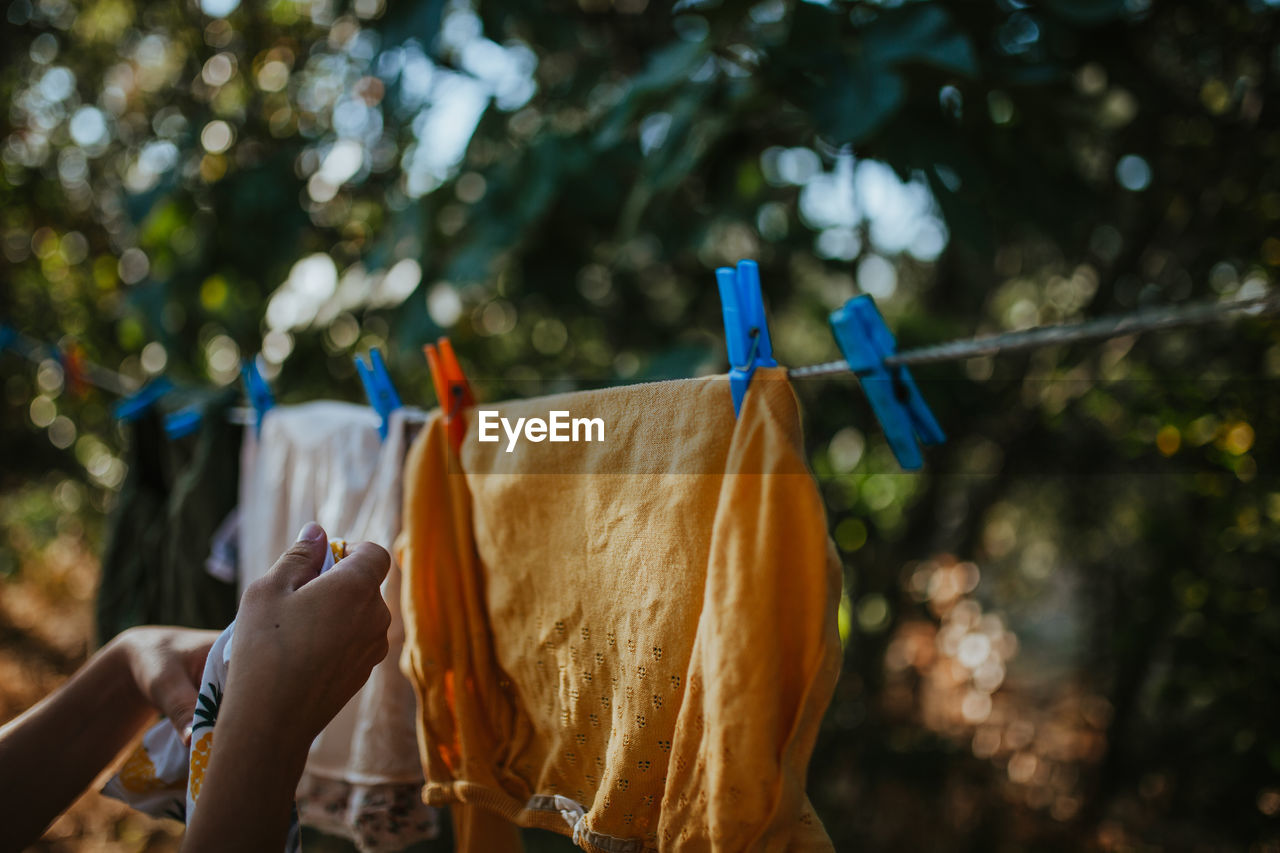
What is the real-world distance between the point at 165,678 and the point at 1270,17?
202 centimetres

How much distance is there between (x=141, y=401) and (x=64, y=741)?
0.74 metres

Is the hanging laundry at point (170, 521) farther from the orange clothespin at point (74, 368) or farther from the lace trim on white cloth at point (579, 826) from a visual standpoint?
the lace trim on white cloth at point (579, 826)

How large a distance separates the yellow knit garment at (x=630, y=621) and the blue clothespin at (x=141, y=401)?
0.77m

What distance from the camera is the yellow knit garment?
52 cm

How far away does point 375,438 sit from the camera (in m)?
0.98

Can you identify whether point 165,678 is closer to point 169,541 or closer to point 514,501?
point 514,501

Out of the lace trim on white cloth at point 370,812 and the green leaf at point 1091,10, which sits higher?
the green leaf at point 1091,10

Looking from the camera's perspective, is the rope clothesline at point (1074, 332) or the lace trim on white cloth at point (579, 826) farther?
the lace trim on white cloth at point (579, 826)

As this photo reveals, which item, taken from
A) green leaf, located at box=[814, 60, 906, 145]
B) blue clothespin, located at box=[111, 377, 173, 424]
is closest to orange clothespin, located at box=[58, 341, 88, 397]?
blue clothespin, located at box=[111, 377, 173, 424]

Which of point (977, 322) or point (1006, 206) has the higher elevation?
point (1006, 206)

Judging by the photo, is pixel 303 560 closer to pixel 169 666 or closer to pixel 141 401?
pixel 169 666

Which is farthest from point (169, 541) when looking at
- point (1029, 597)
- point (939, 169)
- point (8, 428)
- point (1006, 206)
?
point (1029, 597)

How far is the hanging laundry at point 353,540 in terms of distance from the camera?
82 centimetres
